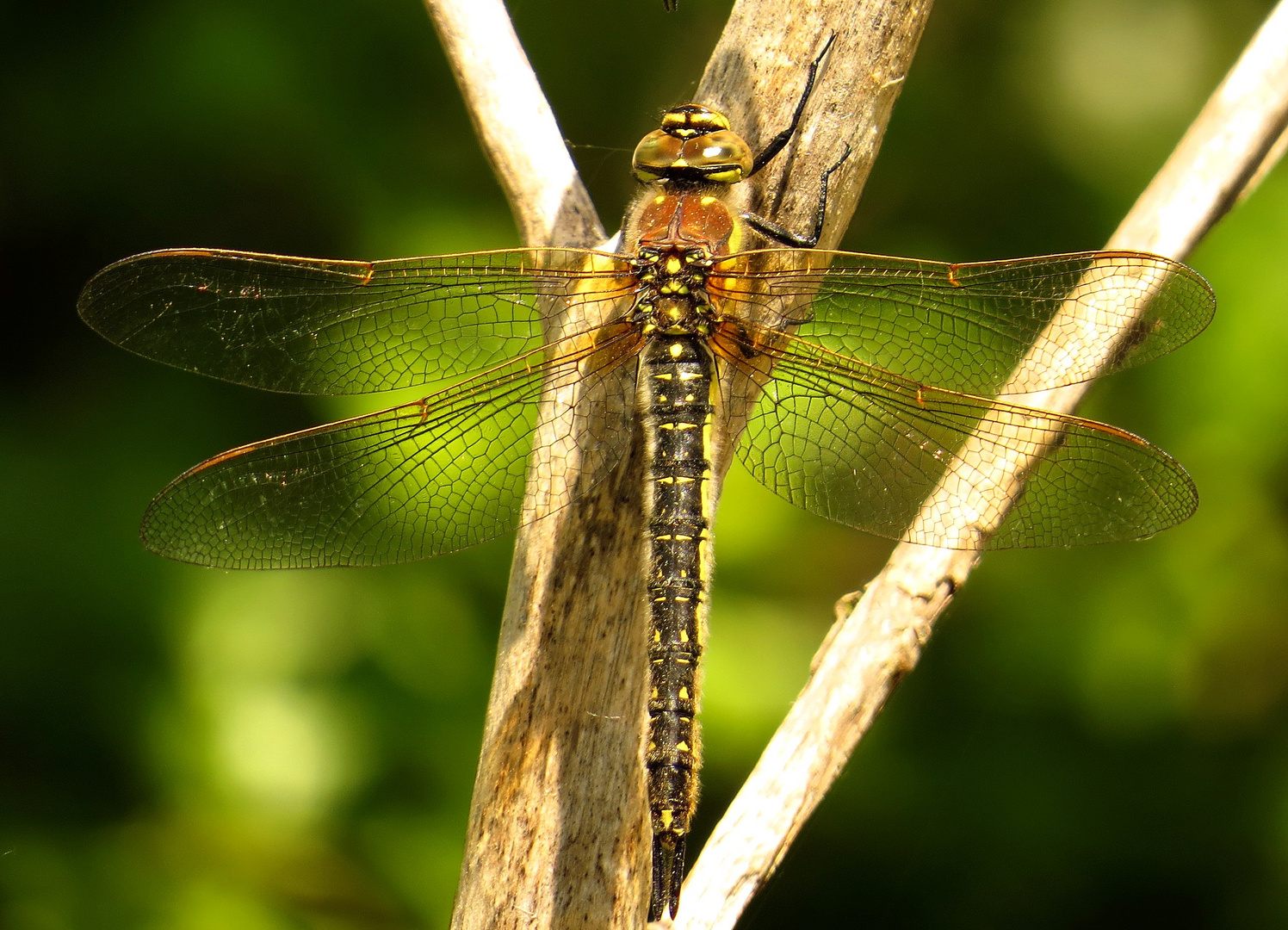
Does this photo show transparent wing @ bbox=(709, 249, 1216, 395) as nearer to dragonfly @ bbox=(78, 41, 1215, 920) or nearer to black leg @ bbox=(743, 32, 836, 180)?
dragonfly @ bbox=(78, 41, 1215, 920)

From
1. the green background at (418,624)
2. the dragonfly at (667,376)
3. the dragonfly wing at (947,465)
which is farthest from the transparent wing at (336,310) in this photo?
the green background at (418,624)

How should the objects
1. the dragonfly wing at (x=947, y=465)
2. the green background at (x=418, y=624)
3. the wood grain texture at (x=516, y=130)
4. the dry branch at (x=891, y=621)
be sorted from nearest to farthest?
the dry branch at (x=891, y=621) → the dragonfly wing at (x=947, y=465) → the wood grain texture at (x=516, y=130) → the green background at (x=418, y=624)

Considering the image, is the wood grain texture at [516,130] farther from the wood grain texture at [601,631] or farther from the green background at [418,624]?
the green background at [418,624]

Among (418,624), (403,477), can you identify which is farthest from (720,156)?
(418,624)

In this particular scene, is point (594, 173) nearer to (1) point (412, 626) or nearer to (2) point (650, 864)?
(1) point (412, 626)

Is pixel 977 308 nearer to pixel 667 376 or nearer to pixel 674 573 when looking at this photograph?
pixel 667 376

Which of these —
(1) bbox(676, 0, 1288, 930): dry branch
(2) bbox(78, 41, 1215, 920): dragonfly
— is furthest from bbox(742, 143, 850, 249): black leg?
(1) bbox(676, 0, 1288, 930): dry branch

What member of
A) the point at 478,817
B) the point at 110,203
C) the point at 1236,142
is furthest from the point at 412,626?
the point at 1236,142
